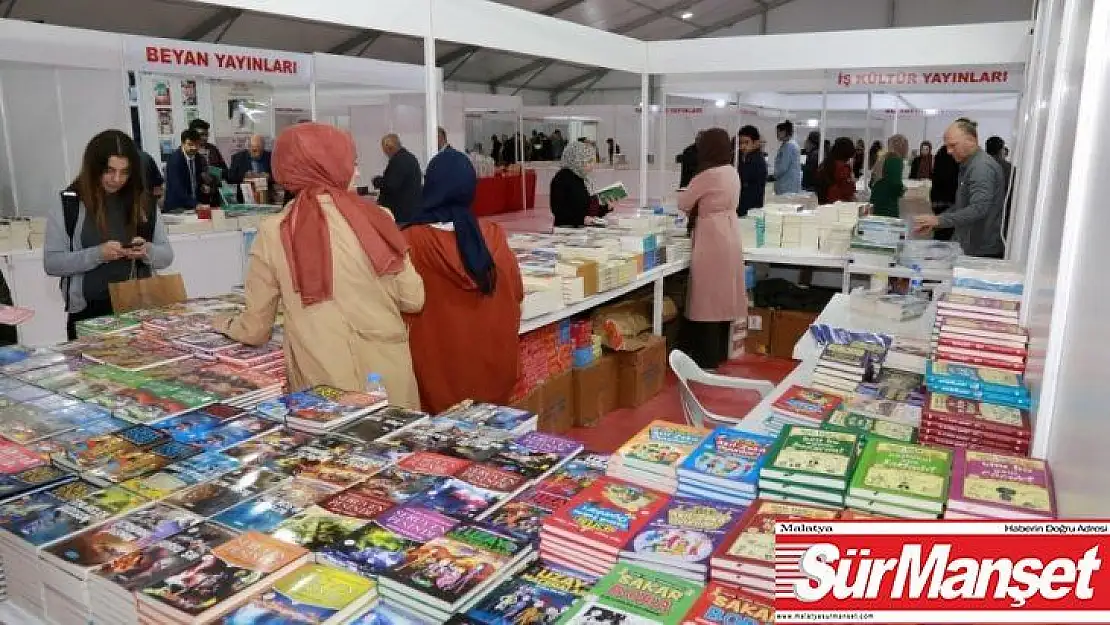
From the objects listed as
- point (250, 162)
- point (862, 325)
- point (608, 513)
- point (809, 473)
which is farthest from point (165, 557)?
point (250, 162)

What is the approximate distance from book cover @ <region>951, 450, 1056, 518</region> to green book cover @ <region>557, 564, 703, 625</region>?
22.0 inches

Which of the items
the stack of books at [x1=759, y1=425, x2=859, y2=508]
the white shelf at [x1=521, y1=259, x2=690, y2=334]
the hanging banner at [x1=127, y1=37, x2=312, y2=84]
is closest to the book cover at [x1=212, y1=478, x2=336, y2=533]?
the stack of books at [x1=759, y1=425, x2=859, y2=508]

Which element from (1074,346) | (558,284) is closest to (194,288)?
(558,284)

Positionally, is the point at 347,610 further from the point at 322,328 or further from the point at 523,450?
the point at 322,328

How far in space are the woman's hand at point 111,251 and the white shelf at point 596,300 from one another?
1.83 meters

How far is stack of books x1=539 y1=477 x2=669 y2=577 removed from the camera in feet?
4.61

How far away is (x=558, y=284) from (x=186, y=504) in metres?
2.74

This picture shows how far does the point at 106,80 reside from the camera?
6.81 metres

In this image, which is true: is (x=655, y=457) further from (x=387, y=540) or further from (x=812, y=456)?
(x=387, y=540)

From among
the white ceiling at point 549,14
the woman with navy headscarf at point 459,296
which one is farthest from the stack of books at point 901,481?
the white ceiling at point 549,14

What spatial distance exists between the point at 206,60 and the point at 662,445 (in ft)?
20.9

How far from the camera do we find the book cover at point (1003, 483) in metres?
1.43

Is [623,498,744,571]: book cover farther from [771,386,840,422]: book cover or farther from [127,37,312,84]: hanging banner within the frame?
[127,37,312,84]: hanging banner

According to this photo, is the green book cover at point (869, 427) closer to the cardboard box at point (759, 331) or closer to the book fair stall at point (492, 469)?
the book fair stall at point (492, 469)
